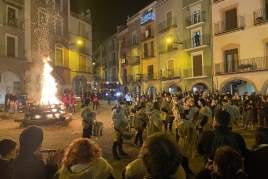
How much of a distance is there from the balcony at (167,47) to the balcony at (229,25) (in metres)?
6.28

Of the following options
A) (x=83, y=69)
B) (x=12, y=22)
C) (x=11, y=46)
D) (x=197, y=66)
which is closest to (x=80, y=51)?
(x=83, y=69)

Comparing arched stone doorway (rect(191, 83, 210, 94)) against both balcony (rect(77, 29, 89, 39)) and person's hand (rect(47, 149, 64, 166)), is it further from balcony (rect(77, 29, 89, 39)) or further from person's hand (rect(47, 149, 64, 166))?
person's hand (rect(47, 149, 64, 166))

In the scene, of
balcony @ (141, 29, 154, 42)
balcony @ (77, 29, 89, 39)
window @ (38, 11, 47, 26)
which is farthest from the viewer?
balcony @ (77, 29, 89, 39)

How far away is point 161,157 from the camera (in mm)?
1997

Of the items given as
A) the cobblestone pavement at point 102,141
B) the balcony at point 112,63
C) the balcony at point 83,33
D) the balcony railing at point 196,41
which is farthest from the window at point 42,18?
the balcony at point 112,63

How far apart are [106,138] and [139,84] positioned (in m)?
28.1

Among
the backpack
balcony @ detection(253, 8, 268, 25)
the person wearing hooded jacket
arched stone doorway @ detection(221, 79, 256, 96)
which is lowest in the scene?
the person wearing hooded jacket

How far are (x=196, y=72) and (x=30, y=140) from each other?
84.4ft

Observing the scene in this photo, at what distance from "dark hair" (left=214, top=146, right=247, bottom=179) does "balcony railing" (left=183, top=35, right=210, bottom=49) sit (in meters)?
24.6

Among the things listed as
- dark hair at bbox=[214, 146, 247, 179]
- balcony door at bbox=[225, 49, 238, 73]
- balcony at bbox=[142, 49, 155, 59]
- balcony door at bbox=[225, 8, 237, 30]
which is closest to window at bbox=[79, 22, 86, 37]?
balcony at bbox=[142, 49, 155, 59]

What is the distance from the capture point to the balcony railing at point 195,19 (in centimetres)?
2603

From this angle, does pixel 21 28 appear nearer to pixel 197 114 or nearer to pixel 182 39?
pixel 182 39

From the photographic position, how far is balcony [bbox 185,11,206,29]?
2596 cm

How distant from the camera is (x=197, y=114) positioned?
8.84m
